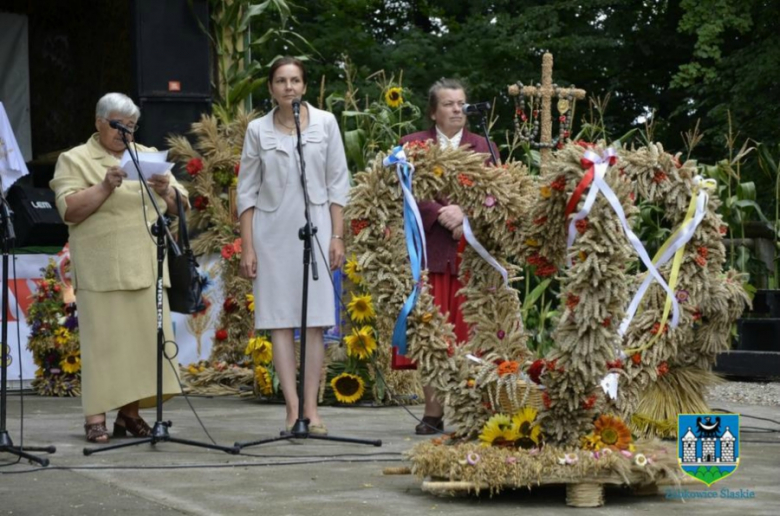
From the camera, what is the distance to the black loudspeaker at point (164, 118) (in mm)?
11531

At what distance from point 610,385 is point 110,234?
2695 mm

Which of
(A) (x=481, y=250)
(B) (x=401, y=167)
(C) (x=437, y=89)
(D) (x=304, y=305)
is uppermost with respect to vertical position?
(C) (x=437, y=89)

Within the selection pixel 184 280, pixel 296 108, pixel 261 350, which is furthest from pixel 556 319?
pixel 261 350

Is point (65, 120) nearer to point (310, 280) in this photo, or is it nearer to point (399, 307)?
point (310, 280)

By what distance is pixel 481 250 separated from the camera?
6.04 m

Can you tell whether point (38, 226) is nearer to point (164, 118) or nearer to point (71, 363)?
point (164, 118)

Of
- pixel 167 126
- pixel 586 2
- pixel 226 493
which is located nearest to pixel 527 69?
pixel 586 2

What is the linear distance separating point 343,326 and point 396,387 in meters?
0.61

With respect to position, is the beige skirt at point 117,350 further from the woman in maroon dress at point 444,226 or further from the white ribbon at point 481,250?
the white ribbon at point 481,250

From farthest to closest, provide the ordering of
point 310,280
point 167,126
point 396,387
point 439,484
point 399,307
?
1. point 167,126
2. point 396,387
3. point 310,280
4. point 399,307
5. point 439,484

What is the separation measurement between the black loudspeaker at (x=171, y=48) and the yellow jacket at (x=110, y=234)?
15.3ft

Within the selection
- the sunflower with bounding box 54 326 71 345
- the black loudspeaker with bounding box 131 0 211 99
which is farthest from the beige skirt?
the black loudspeaker with bounding box 131 0 211 99

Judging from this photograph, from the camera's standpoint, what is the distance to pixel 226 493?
5.38 meters

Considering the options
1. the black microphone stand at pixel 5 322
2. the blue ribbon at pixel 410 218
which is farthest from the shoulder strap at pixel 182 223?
the blue ribbon at pixel 410 218
